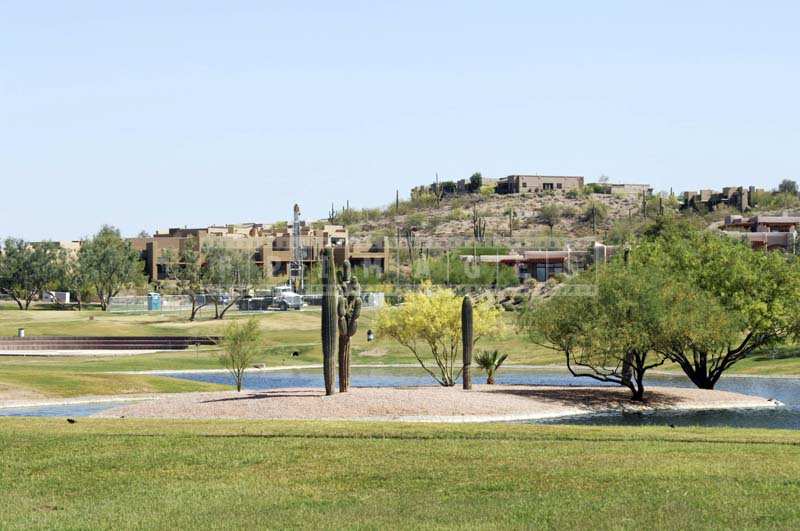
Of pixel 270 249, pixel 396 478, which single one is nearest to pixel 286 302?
pixel 270 249

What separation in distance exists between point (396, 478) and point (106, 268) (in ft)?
370

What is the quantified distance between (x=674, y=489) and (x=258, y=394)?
25.4 meters

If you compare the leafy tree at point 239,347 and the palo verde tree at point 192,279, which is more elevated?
the palo verde tree at point 192,279

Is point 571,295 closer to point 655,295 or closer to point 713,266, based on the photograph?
point 655,295

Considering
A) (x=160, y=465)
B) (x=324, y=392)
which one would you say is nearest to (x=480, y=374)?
(x=324, y=392)

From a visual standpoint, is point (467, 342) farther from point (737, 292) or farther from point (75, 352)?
point (75, 352)

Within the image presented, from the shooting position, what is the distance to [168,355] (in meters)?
75.0

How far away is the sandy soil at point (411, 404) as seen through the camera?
3709 centimetres

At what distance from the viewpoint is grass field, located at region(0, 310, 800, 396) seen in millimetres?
48969

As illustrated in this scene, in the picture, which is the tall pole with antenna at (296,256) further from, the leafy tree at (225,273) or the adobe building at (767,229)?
the adobe building at (767,229)

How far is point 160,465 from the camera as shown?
21.4 metres

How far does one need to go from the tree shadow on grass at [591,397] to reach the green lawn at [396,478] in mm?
17270

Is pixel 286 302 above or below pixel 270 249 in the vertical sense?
below

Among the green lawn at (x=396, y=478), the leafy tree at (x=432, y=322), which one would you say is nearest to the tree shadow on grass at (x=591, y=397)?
the leafy tree at (x=432, y=322)
